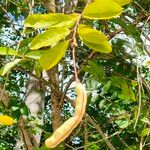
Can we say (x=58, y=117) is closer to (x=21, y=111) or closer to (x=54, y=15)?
(x=21, y=111)

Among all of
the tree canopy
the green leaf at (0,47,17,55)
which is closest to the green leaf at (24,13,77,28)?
the tree canopy

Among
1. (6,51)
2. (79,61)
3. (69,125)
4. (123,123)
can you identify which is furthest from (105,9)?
(123,123)

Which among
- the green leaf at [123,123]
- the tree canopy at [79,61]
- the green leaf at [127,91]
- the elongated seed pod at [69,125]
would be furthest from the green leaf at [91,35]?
the green leaf at [123,123]

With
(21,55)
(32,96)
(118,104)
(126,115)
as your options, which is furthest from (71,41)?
(32,96)

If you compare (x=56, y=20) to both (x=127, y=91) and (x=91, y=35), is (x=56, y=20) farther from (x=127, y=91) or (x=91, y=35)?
(x=127, y=91)

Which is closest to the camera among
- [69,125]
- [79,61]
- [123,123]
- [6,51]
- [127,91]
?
[69,125]

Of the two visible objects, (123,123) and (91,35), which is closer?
(91,35)

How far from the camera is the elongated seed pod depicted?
46 cm

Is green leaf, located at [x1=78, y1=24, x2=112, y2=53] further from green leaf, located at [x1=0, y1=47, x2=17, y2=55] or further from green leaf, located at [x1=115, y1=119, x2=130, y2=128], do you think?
green leaf, located at [x1=115, y1=119, x2=130, y2=128]

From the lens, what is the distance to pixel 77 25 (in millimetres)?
631

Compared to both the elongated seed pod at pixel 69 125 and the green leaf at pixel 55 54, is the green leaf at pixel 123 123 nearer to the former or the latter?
the green leaf at pixel 55 54

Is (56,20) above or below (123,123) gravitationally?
above

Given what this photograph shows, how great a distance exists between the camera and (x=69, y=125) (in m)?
0.48

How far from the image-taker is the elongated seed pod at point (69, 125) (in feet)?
1.52
